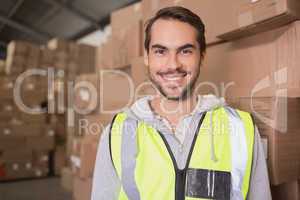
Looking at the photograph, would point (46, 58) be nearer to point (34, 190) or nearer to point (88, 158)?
point (34, 190)

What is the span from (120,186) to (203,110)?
0.33 metres

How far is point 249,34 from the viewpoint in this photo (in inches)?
49.3

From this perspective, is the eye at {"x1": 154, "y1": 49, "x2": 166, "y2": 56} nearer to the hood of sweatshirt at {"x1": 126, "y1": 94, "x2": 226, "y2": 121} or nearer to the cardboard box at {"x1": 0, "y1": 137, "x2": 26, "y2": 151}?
the hood of sweatshirt at {"x1": 126, "y1": 94, "x2": 226, "y2": 121}

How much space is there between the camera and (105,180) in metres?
0.93

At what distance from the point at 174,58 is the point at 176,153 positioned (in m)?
0.28

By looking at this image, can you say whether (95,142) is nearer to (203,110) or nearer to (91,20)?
(203,110)

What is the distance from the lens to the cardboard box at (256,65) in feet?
3.65

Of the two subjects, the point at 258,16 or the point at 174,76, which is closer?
the point at 174,76

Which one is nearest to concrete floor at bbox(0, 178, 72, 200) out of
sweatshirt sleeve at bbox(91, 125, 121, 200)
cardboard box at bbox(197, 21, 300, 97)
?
cardboard box at bbox(197, 21, 300, 97)

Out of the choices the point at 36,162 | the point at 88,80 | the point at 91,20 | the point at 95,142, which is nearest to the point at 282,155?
the point at 95,142

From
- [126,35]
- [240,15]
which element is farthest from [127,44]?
[240,15]

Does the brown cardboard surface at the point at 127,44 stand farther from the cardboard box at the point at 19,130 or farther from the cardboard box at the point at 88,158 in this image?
the cardboard box at the point at 19,130

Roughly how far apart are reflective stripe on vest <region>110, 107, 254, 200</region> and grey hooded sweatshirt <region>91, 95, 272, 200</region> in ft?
0.05

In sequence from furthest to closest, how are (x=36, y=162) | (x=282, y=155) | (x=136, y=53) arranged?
(x=36, y=162) < (x=136, y=53) < (x=282, y=155)
